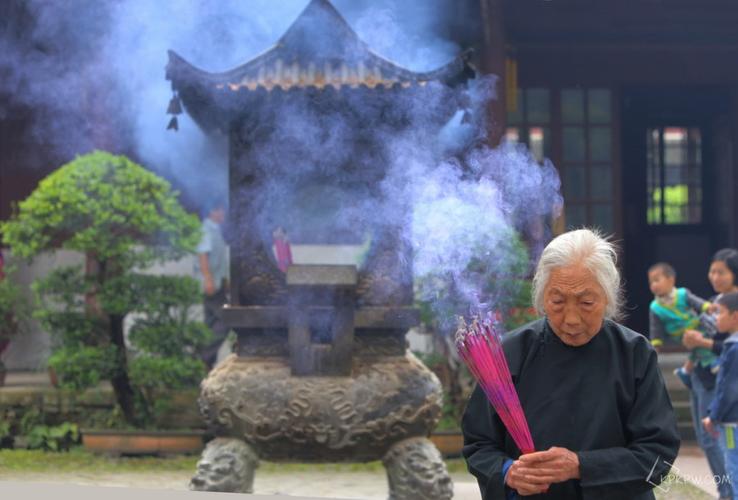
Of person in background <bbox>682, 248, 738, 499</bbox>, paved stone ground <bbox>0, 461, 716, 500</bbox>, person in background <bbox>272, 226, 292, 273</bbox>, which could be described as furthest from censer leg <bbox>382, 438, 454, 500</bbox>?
person in background <bbox>682, 248, 738, 499</bbox>

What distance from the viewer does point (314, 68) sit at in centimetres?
733

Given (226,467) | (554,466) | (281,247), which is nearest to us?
(554,466)

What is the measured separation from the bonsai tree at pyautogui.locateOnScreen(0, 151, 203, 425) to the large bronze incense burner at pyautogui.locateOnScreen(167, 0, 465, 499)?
2.56 m

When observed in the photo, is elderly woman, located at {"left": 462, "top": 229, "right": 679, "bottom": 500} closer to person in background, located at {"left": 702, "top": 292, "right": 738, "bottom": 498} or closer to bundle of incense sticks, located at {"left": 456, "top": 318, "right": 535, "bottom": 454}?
bundle of incense sticks, located at {"left": 456, "top": 318, "right": 535, "bottom": 454}

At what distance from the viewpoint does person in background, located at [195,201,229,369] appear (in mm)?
11344

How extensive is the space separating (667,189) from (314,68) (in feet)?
26.4

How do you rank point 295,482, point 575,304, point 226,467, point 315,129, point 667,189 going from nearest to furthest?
point 575,304, point 226,467, point 315,129, point 295,482, point 667,189

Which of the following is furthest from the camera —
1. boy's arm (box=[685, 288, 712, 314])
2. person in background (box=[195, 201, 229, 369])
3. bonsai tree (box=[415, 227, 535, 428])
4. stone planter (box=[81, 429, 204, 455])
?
person in background (box=[195, 201, 229, 369])

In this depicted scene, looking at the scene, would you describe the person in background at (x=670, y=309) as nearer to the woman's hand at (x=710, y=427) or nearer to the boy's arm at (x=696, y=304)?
the boy's arm at (x=696, y=304)

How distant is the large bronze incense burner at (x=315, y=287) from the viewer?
279 inches

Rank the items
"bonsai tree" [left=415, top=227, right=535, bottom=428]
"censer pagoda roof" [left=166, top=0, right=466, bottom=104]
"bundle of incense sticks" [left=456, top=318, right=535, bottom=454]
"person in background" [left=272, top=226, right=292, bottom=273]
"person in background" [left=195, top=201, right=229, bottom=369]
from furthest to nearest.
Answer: "person in background" [left=195, top=201, right=229, bottom=369] → "person in background" [left=272, top=226, right=292, bottom=273] → "bonsai tree" [left=415, top=227, right=535, bottom=428] → "censer pagoda roof" [left=166, top=0, right=466, bottom=104] → "bundle of incense sticks" [left=456, top=318, right=535, bottom=454]

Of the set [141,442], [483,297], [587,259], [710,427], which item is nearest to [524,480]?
[587,259]

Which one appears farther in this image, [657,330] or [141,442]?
[141,442]

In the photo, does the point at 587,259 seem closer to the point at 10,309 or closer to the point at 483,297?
the point at 483,297
